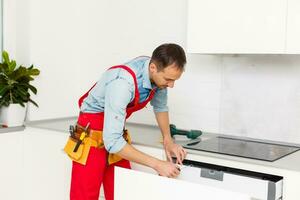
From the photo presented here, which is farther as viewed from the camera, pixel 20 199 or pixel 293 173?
pixel 20 199

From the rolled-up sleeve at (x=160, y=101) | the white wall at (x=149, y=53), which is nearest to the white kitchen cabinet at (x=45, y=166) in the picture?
the white wall at (x=149, y=53)

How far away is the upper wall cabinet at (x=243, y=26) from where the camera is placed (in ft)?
5.59

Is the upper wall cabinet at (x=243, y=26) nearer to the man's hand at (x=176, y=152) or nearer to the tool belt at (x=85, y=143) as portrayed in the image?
the man's hand at (x=176, y=152)

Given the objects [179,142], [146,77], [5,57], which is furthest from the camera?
[5,57]

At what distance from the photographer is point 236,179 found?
1610mm

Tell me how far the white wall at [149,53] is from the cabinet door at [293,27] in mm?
296

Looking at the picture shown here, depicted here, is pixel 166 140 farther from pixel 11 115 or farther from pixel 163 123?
pixel 11 115

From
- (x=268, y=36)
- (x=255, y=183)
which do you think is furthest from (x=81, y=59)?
(x=255, y=183)

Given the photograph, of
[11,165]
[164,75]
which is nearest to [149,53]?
[164,75]

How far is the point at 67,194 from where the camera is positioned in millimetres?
2350

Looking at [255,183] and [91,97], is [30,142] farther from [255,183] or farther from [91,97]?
[255,183]

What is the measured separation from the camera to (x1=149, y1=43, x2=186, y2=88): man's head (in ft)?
5.08

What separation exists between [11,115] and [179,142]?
102cm

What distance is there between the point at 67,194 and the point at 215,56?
3.74 ft
